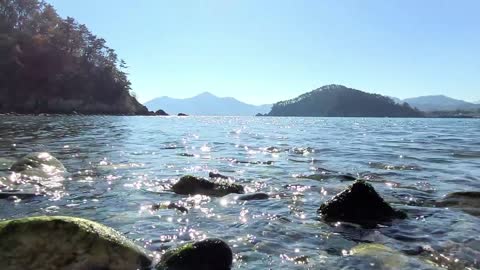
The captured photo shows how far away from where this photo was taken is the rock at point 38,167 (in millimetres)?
14055

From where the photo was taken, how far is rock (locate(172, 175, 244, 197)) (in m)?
12.1

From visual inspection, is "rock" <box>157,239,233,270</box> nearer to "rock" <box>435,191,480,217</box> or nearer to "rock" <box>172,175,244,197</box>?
"rock" <box>172,175,244,197</box>

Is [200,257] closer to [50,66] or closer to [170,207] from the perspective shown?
[170,207]

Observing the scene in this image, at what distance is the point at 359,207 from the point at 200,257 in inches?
182

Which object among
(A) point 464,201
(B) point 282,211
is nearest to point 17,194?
(B) point 282,211

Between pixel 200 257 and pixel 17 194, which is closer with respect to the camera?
pixel 200 257

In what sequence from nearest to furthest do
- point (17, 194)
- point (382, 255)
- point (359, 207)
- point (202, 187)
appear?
point (382, 255), point (359, 207), point (17, 194), point (202, 187)

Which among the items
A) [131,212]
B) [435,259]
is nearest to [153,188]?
[131,212]

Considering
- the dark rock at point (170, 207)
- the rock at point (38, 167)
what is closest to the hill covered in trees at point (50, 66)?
the rock at point (38, 167)

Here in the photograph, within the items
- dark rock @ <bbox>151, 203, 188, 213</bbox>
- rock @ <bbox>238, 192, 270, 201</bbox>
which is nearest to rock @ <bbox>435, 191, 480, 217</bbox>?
rock @ <bbox>238, 192, 270, 201</bbox>

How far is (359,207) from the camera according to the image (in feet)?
30.9

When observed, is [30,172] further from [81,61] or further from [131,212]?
[81,61]

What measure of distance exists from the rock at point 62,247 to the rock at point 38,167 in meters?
8.38

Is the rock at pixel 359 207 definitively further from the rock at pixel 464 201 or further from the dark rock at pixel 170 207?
the dark rock at pixel 170 207
